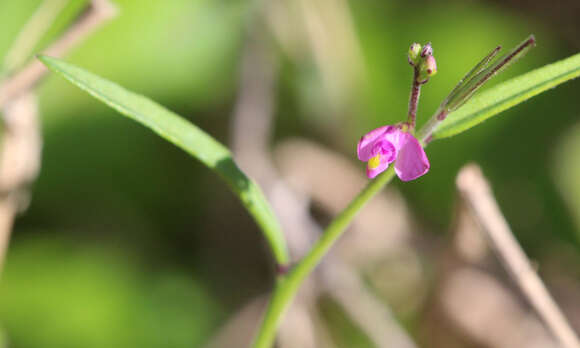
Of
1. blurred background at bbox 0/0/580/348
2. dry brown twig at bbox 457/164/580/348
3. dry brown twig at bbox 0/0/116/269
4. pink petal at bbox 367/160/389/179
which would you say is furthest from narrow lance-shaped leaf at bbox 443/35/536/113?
blurred background at bbox 0/0/580/348

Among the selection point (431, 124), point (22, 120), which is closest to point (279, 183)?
point (22, 120)

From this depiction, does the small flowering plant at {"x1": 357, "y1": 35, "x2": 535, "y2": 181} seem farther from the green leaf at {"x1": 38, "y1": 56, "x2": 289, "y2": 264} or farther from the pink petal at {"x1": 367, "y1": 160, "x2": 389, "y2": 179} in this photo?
the green leaf at {"x1": 38, "y1": 56, "x2": 289, "y2": 264}

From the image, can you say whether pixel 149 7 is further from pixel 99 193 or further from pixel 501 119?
pixel 501 119

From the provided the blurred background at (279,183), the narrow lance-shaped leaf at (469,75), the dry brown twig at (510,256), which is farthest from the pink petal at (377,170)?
the blurred background at (279,183)

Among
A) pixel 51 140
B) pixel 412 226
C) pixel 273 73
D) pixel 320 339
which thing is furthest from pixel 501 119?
pixel 51 140

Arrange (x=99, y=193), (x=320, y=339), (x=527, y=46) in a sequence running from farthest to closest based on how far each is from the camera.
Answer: (x=99, y=193) < (x=320, y=339) < (x=527, y=46)

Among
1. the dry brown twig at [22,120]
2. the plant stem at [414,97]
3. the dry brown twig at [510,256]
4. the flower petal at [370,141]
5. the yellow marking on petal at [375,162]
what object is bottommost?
the dry brown twig at [22,120]

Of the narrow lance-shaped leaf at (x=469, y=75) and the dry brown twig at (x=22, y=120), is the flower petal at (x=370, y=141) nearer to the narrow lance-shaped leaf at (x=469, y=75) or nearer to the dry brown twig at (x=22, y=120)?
the narrow lance-shaped leaf at (x=469, y=75)
